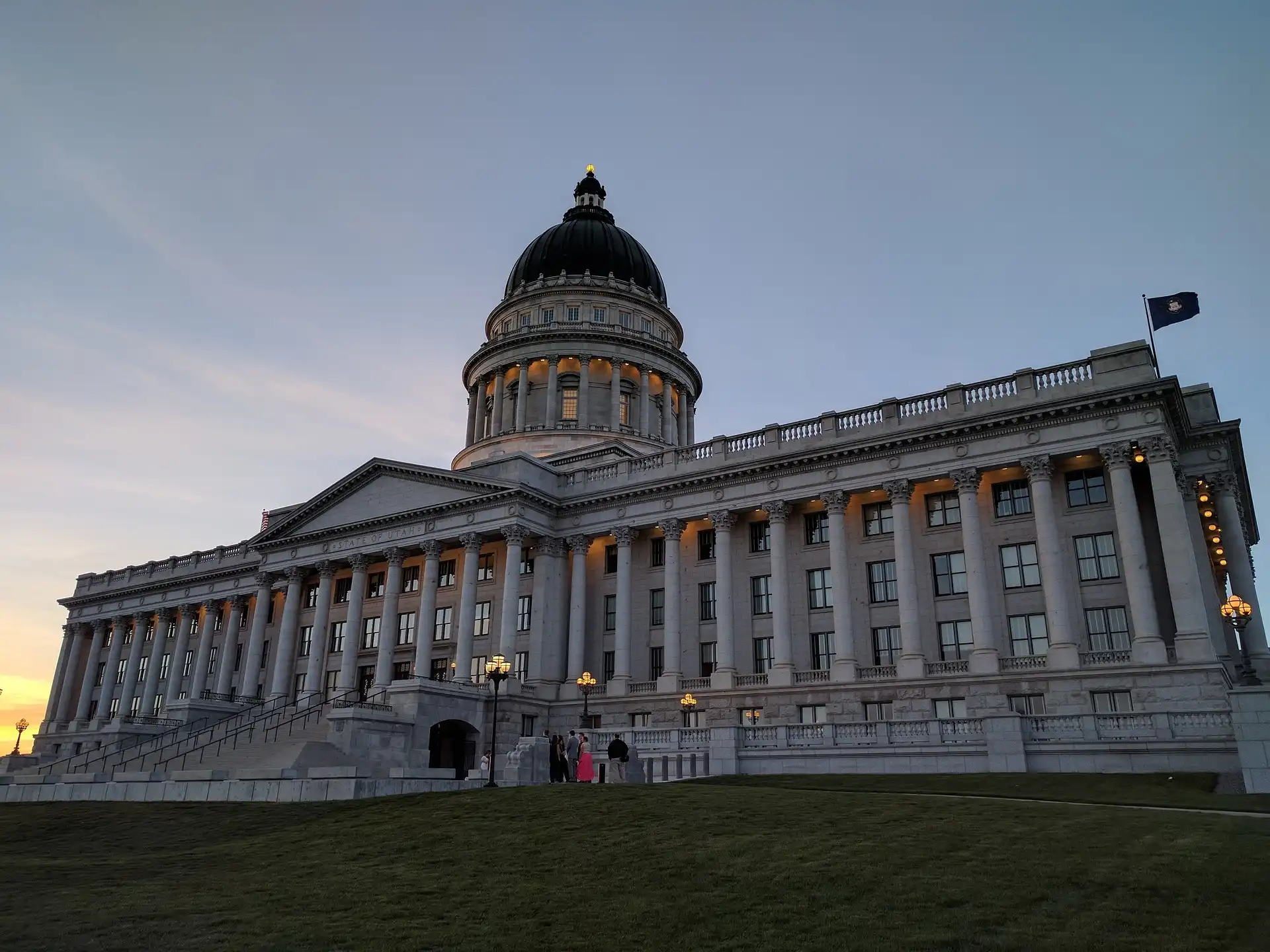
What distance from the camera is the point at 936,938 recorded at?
11.3m

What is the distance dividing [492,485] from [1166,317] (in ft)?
115

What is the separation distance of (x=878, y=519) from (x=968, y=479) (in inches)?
217

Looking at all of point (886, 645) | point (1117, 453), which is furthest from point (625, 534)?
point (1117, 453)

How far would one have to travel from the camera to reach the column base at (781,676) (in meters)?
47.0

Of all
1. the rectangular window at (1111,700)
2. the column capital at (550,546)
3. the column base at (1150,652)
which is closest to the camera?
the column base at (1150,652)

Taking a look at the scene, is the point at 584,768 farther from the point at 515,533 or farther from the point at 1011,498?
the point at 1011,498

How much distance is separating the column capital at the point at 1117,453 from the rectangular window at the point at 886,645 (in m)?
12.2

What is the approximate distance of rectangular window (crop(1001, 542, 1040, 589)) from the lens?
145 feet

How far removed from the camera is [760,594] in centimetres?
5169

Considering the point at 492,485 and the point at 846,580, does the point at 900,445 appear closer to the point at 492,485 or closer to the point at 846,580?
the point at 846,580

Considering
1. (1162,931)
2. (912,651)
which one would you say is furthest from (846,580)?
(1162,931)

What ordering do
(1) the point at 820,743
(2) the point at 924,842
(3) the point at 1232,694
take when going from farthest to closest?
(1) the point at 820,743 < (3) the point at 1232,694 < (2) the point at 924,842

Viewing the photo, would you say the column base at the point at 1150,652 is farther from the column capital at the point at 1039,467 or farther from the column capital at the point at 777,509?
the column capital at the point at 777,509

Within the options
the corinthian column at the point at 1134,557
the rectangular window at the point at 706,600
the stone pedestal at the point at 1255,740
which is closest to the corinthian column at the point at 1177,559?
the corinthian column at the point at 1134,557
